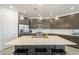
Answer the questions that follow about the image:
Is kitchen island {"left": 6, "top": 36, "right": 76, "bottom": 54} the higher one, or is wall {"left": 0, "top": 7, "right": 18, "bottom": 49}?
wall {"left": 0, "top": 7, "right": 18, "bottom": 49}

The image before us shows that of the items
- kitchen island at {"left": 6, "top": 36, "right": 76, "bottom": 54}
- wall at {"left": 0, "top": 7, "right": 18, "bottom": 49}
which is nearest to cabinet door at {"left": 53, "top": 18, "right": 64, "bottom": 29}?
kitchen island at {"left": 6, "top": 36, "right": 76, "bottom": 54}

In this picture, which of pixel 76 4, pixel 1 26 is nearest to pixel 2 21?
pixel 1 26

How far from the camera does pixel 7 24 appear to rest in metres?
1.41

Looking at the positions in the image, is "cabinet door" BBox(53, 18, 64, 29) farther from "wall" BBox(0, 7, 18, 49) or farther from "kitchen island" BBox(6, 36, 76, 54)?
"wall" BBox(0, 7, 18, 49)

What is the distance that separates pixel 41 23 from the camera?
1801 mm

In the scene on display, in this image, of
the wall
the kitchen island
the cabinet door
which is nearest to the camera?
the wall

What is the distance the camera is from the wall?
1.27 meters

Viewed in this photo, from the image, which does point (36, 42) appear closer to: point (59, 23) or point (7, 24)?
point (59, 23)

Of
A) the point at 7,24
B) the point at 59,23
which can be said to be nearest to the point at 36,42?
the point at 59,23

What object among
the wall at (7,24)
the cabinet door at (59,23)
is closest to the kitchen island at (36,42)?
the wall at (7,24)

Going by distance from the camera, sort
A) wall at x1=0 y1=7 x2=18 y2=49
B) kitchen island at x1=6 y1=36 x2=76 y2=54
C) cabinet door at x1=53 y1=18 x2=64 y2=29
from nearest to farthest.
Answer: wall at x1=0 y1=7 x2=18 y2=49 < kitchen island at x1=6 y1=36 x2=76 y2=54 < cabinet door at x1=53 y1=18 x2=64 y2=29

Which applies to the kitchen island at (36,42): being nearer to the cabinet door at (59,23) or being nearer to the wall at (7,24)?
the wall at (7,24)
